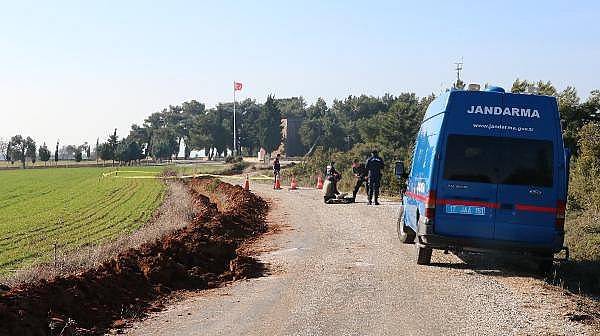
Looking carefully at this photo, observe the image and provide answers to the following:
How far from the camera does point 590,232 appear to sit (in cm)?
1716

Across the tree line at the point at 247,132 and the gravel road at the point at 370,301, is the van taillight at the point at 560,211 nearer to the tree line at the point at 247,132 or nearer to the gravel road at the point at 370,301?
the gravel road at the point at 370,301

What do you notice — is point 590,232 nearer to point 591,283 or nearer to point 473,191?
point 591,283

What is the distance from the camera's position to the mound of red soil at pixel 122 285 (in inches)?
292

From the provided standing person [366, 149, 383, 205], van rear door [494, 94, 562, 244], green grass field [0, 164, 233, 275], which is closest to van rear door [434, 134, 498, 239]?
van rear door [494, 94, 562, 244]

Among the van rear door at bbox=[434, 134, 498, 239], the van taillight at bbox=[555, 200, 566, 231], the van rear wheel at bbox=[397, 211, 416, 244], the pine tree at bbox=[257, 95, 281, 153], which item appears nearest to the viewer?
the van taillight at bbox=[555, 200, 566, 231]

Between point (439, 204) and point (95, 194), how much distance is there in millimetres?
36735

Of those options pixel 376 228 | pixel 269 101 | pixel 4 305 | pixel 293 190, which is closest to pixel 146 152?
pixel 269 101

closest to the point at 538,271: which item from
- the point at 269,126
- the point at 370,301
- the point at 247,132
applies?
the point at 370,301

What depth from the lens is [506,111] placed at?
424 inches

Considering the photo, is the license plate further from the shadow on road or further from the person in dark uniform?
the person in dark uniform

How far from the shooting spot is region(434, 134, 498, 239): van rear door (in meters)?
10.8

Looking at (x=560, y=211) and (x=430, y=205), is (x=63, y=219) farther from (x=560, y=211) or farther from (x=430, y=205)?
(x=560, y=211)

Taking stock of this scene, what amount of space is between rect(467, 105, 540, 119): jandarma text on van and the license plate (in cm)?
154

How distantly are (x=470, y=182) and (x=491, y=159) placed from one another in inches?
19.7
